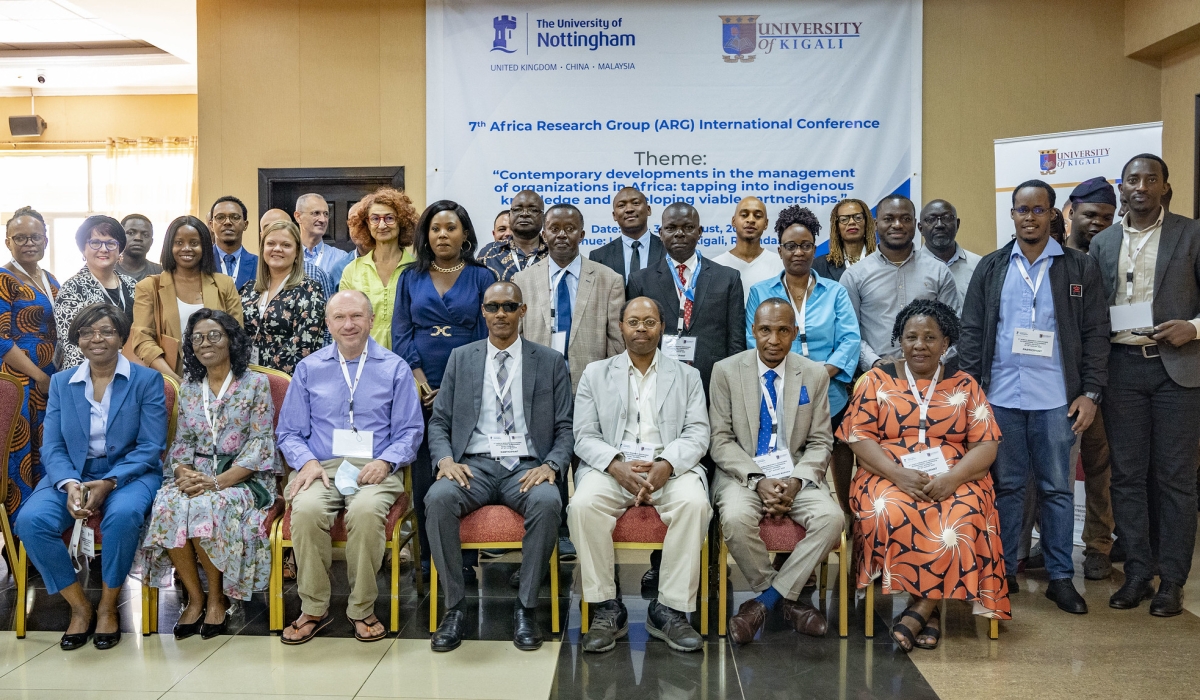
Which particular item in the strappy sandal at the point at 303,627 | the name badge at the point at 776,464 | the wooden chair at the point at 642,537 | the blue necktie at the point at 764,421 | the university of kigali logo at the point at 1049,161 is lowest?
the strappy sandal at the point at 303,627

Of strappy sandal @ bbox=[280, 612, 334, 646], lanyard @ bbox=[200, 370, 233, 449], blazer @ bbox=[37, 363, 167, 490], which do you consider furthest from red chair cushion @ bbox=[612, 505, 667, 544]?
blazer @ bbox=[37, 363, 167, 490]

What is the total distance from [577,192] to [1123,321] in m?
4.39

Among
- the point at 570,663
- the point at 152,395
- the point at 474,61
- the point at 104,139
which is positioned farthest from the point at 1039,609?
the point at 104,139

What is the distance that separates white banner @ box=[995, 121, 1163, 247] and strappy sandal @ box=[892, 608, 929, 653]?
3.35 m

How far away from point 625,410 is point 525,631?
1027 millimetres

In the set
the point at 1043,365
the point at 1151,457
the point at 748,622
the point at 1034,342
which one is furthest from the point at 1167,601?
the point at 748,622

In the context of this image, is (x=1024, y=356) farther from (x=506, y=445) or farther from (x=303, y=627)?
(x=303, y=627)

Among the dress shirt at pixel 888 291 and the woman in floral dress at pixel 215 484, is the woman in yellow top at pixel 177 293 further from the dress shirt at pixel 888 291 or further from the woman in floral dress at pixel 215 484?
the dress shirt at pixel 888 291

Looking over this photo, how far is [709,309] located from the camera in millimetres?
4328

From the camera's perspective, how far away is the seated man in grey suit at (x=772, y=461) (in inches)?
141

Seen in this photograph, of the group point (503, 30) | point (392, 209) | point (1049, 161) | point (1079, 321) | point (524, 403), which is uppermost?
point (503, 30)

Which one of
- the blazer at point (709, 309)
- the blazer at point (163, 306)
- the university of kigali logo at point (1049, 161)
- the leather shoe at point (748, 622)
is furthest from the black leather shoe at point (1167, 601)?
the blazer at point (163, 306)

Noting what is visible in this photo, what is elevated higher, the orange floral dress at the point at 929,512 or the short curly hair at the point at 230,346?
the short curly hair at the point at 230,346

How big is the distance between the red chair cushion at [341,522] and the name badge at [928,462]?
2203 mm
